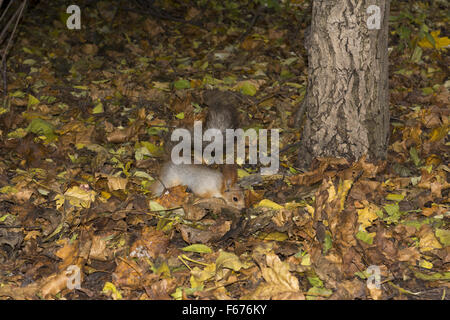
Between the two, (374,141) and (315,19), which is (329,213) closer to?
(374,141)

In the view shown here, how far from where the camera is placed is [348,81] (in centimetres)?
310

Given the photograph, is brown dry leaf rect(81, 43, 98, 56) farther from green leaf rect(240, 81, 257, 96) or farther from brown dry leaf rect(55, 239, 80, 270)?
brown dry leaf rect(55, 239, 80, 270)

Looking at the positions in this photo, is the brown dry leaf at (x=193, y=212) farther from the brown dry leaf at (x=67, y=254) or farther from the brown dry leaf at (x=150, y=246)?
the brown dry leaf at (x=67, y=254)

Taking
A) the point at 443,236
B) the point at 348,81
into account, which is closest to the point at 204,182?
the point at 348,81

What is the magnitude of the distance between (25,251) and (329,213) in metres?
1.47

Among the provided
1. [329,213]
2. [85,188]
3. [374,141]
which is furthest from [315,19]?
[85,188]

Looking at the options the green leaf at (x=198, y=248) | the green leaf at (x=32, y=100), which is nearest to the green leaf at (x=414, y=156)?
the green leaf at (x=198, y=248)

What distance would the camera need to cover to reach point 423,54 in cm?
477

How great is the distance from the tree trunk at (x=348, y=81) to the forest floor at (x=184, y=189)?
143mm

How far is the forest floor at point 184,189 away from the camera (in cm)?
244

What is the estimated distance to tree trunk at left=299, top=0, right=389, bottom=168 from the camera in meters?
3.01

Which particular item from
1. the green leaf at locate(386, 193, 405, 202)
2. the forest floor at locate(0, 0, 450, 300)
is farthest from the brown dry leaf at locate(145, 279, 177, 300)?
the green leaf at locate(386, 193, 405, 202)

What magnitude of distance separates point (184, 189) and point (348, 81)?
1.10 meters
